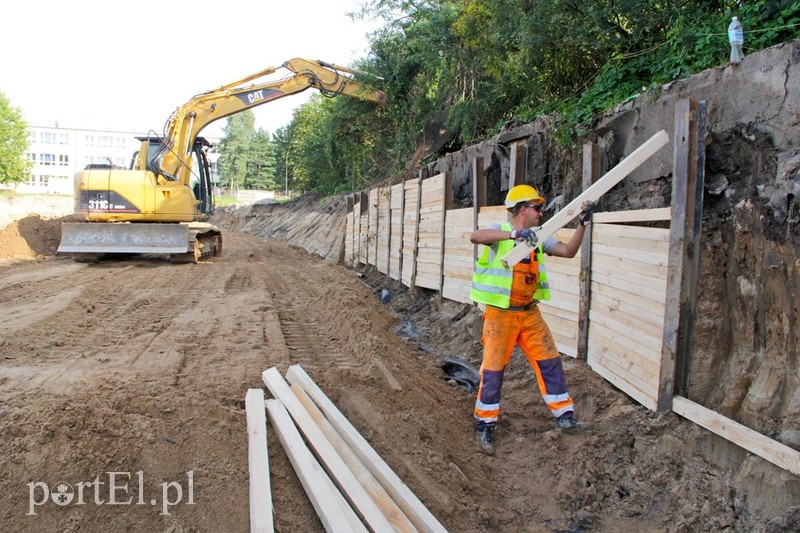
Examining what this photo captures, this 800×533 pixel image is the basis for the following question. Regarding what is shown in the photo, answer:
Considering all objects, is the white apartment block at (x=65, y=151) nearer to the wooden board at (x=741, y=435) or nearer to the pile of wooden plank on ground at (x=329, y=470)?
the pile of wooden plank on ground at (x=329, y=470)

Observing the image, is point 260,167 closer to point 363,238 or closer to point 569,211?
point 363,238

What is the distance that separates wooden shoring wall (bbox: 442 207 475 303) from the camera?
24.9 ft

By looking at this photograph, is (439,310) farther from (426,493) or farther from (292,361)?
(426,493)

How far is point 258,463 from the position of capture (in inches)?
130

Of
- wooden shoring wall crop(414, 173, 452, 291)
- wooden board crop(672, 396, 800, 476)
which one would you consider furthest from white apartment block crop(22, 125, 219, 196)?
wooden board crop(672, 396, 800, 476)

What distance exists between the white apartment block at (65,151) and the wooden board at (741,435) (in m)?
77.0

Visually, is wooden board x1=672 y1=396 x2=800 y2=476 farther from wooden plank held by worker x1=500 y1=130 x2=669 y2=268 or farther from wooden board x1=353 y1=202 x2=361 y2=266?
wooden board x1=353 y1=202 x2=361 y2=266

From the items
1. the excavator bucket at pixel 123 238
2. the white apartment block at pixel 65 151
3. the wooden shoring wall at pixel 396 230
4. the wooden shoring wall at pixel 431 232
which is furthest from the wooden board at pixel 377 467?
the white apartment block at pixel 65 151

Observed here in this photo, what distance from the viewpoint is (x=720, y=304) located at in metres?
3.59

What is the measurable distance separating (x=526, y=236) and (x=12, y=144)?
52.5m

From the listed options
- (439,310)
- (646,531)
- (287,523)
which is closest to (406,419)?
(287,523)

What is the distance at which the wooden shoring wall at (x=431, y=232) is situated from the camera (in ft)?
28.4

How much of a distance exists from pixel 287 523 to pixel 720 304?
3007mm

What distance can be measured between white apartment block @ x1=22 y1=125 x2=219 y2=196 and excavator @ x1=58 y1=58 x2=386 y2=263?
62.3 m
